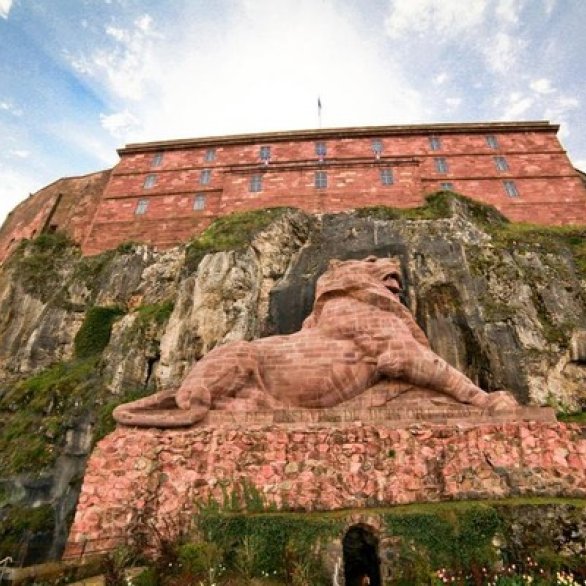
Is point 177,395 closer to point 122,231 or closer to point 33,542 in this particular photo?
point 33,542

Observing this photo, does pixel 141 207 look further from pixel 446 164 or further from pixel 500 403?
pixel 500 403

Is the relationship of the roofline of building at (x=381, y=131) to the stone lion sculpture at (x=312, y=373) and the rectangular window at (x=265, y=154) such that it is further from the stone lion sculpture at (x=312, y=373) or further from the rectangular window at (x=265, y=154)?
the stone lion sculpture at (x=312, y=373)

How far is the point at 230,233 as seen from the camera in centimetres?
1809

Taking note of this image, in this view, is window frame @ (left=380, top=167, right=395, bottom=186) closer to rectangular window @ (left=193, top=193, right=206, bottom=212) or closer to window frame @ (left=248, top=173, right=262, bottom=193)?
window frame @ (left=248, top=173, right=262, bottom=193)

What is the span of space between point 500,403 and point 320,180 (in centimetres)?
1854

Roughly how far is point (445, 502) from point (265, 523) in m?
2.07

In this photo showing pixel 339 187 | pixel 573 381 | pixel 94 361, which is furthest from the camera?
pixel 339 187

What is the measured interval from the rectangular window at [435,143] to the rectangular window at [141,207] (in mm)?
16202

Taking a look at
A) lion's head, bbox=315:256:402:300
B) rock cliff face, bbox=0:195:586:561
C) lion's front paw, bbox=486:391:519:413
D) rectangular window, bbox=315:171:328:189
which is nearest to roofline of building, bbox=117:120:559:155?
rectangular window, bbox=315:171:328:189

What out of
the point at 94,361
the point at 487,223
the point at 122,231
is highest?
the point at 122,231

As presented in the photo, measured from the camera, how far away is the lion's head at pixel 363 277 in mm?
8172

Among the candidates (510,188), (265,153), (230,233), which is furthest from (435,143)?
(230,233)

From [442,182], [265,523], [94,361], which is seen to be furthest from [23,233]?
[265,523]

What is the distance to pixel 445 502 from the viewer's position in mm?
5305
